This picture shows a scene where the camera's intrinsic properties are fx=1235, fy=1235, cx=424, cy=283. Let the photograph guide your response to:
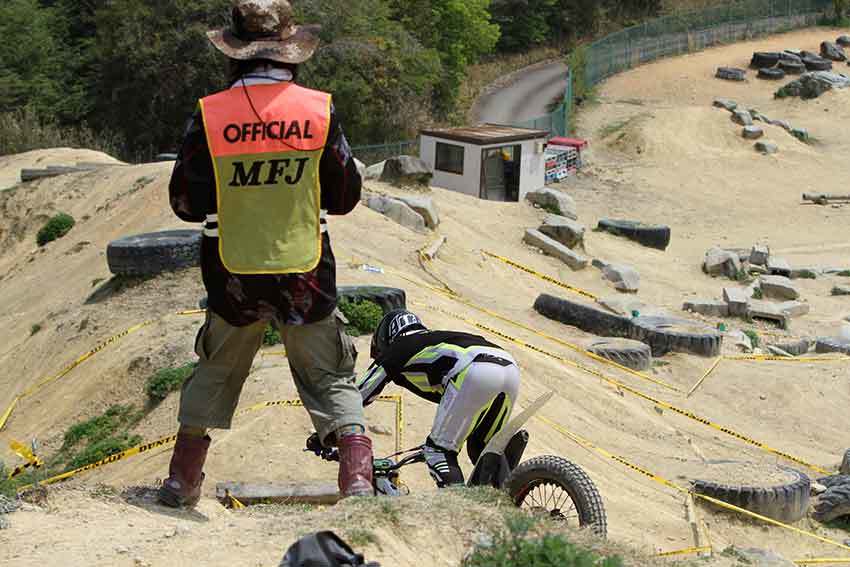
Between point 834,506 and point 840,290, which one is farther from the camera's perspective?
point 840,290

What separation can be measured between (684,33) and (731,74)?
531 centimetres

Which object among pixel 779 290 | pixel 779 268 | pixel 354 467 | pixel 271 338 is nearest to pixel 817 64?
pixel 779 268

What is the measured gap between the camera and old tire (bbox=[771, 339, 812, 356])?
17734mm

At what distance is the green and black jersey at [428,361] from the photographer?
6.66 meters

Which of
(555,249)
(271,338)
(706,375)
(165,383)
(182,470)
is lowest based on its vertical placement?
(555,249)

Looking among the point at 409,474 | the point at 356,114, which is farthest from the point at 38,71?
the point at 409,474

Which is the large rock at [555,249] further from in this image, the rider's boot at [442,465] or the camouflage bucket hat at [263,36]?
the camouflage bucket hat at [263,36]

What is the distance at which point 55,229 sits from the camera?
1947 cm

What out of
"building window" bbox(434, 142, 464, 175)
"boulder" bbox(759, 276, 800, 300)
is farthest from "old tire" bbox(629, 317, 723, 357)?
"building window" bbox(434, 142, 464, 175)

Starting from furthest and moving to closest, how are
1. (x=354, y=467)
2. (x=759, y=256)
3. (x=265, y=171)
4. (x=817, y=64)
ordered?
1. (x=817, y=64)
2. (x=759, y=256)
3. (x=354, y=467)
4. (x=265, y=171)

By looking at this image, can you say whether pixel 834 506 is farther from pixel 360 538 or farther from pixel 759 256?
pixel 759 256

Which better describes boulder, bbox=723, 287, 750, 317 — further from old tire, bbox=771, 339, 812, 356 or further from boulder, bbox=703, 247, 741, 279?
boulder, bbox=703, 247, 741, 279

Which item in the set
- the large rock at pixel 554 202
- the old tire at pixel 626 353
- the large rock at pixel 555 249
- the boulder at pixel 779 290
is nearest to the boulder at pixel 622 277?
the large rock at pixel 555 249

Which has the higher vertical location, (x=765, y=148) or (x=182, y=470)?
(x=182, y=470)
